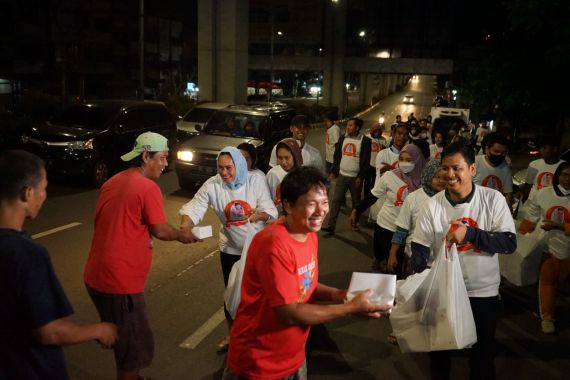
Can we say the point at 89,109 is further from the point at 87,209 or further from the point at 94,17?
the point at 94,17

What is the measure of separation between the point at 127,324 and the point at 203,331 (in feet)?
5.94

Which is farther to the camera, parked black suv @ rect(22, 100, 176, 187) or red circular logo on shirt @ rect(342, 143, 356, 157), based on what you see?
parked black suv @ rect(22, 100, 176, 187)

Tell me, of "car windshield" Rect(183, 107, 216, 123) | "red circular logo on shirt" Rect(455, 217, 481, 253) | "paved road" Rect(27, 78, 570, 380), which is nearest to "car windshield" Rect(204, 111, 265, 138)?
"paved road" Rect(27, 78, 570, 380)

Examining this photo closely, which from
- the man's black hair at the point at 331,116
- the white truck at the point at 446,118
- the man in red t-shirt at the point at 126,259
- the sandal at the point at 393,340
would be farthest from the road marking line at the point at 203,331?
the white truck at the point at 446,118

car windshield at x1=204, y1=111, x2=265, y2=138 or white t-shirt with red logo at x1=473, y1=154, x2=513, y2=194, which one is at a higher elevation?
car windshield at x1=204, y1=111, x2=265, y2=138

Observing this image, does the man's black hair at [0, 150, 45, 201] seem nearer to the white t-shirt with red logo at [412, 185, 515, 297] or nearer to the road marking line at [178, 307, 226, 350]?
the white t-shirt with red logo at [412, 185, 515, 297]

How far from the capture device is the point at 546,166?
23.2ft

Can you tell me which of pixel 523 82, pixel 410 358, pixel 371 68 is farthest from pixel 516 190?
pixel 371 68

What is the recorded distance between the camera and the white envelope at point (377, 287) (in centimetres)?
246

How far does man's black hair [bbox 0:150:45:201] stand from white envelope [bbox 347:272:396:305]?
4.93 feet

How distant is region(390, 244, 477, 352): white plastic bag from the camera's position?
3.40m

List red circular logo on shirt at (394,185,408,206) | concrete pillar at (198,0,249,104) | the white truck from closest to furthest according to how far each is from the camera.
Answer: red circular logo on shirt at (394,185,408,206) → the white truck → concrete pillar at (198,0,249,104)

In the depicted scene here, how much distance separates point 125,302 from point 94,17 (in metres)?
48.1

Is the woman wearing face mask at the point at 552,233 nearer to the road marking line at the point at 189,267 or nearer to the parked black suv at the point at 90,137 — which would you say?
the road marking line at the point at 189,267
